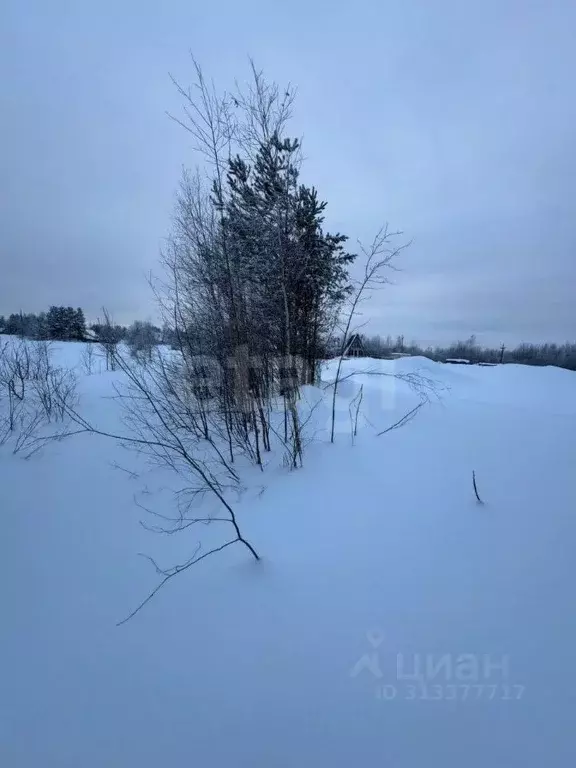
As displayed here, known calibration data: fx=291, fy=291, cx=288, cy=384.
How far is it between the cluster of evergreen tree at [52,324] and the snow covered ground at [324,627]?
14177 millimetres

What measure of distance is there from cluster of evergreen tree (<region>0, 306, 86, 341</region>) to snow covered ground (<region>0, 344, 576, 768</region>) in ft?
46.5

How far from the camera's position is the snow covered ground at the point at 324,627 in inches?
63.8

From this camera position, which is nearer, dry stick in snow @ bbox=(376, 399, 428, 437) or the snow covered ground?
the snow covered ground

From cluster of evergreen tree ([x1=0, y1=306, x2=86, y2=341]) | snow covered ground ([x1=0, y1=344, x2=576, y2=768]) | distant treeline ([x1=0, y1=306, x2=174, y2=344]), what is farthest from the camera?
cluster of evergreen tree ([x1=0, y1=306, x2=86, y2=341])

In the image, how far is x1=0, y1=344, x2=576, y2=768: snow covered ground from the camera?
162cm

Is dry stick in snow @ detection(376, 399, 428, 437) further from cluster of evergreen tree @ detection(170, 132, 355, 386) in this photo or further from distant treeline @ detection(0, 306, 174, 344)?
distant treeline @ detection(0, 306, 174, 344)

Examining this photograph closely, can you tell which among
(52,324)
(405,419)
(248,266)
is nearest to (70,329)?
(52,324)

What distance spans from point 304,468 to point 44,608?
10.2 ft

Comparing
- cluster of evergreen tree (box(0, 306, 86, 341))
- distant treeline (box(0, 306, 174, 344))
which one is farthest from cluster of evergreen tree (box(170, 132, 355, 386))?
cluster of evergreen tree (box(0, 306, 86, 341))

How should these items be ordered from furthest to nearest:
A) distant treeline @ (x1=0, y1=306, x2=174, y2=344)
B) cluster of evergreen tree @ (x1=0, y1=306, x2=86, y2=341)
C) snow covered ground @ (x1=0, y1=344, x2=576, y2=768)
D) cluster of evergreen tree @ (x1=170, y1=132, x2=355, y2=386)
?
1. cluster of evergreen tree @ (x1=0, y1=306, x2=86, y2=341)
2. distant treeline @ (x1=0, y1=306, x2=174, y2=344)
3. cluster of evergreen tree @ (x1=170, y1=132, x2=355, y2=386)
4. snow covered ground @ (x1=0, y1=344, x2=576, y2=768)

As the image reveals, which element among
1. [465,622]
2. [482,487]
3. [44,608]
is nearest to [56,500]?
[44,608]

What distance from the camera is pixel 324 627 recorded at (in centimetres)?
213

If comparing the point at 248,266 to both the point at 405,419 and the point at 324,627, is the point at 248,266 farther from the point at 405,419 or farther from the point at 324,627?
the point at 324,627

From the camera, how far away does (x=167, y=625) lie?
7.86ft
